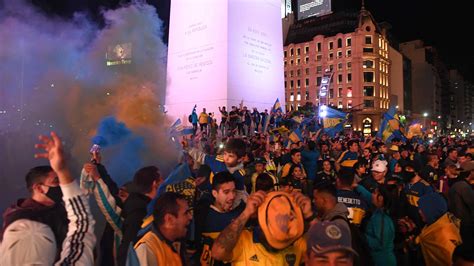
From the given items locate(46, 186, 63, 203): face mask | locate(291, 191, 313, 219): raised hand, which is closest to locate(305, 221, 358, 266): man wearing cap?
locate(291, 191, 313, 219): raised hand

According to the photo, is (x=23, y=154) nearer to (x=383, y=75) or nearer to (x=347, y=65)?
(x=347, y=65)

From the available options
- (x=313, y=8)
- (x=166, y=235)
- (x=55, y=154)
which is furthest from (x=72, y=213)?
(x=313, y=8)

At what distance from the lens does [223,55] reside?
24.8 metres

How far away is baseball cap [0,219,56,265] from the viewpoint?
2.60 m

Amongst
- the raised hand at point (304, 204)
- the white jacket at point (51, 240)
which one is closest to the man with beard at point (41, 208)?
the white jacket at point (51, 240)

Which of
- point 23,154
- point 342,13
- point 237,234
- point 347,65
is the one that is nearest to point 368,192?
point 237,234

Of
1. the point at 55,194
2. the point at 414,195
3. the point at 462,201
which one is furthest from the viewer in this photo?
the point at 414,195

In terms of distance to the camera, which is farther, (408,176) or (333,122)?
(333,122)

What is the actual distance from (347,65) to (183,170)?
261 ft

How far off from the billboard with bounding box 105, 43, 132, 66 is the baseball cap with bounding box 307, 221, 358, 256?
30.2m

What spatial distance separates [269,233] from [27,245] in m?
1.58

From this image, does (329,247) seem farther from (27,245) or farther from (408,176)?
(408,176)

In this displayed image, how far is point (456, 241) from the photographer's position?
13.7 feet

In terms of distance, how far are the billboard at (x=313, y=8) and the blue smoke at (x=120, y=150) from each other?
87544 millimetres
